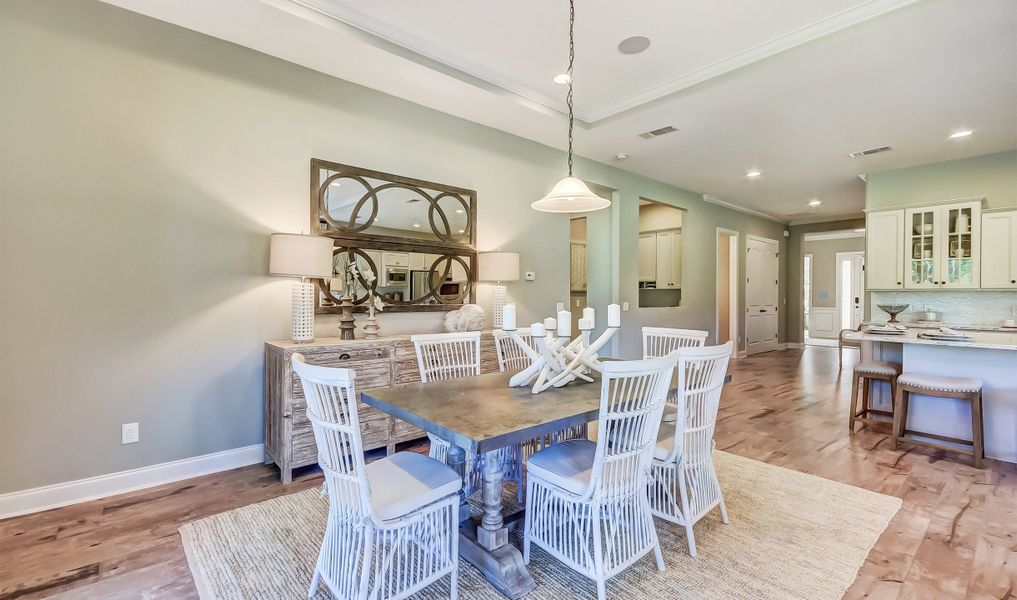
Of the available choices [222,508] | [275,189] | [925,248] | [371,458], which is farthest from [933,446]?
[275,189]

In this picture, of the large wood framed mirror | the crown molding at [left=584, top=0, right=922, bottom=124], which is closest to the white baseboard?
the large wood framed mirror

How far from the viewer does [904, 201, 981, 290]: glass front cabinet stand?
4656 mm

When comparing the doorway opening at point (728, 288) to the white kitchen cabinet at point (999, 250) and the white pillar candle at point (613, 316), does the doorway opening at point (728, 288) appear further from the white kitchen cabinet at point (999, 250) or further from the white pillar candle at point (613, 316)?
the white pillar candle at point (613, 316)

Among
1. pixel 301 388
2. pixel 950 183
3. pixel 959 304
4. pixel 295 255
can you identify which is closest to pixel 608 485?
pixel 301 388

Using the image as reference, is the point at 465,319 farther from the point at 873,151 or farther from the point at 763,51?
the point at 873,151

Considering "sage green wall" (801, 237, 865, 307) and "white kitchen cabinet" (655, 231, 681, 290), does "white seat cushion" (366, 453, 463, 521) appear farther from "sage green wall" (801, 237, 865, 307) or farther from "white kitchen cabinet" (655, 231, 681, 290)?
"sage green wall" (801, 237, 865, 307)

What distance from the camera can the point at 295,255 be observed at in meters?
2.82

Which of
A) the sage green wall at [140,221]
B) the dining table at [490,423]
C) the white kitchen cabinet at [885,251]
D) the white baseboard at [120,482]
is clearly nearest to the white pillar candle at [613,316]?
the dining table at [490,423]

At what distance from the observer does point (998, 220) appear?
15.0ft

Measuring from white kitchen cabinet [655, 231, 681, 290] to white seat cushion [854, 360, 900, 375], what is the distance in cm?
296

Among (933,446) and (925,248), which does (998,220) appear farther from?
(933,446)

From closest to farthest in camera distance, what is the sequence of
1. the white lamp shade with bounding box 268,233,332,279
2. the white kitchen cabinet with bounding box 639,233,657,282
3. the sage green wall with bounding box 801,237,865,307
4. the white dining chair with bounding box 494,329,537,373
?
the white lamp shade with bounding box 268,233,332,279 < the white dining chair with bounding box 494,329,537,373 < the white kitchen cabinet with bounding box 639,233,657,282 < the sage green wall with bounding box 801,237,865,307

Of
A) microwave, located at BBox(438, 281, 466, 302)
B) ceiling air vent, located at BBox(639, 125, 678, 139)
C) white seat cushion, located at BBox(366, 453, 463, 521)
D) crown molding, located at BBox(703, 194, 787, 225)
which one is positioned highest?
ceiling air vent, located at BBox(639, 125, 678, 139)

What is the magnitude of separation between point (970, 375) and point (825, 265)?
7529 mm
